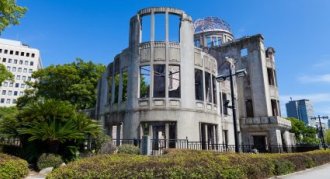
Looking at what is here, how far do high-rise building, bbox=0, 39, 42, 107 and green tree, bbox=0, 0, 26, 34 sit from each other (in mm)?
87066

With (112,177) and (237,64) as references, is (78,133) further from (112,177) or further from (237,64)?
(237,64)

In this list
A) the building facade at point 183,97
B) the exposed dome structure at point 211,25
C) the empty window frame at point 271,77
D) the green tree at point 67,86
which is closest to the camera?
the building facade at point 183,97

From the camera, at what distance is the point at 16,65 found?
96562 millimetres

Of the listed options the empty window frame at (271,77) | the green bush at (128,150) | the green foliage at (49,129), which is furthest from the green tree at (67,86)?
the empty window frame at (271,77)

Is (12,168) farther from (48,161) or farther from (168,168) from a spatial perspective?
(168,168)

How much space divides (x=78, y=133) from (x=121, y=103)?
922 centimetres

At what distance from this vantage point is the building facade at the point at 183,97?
19.8 metres

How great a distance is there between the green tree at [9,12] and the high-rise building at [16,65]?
87066mm

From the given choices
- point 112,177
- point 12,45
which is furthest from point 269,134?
point 12,45

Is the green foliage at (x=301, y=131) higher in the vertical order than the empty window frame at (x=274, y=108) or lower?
lower

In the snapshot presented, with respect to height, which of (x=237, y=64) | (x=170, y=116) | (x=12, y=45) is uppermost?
(x=12, y=45)

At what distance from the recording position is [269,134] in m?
29.0

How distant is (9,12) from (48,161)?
10.6 m

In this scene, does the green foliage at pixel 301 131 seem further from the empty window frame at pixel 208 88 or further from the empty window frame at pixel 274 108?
the empty window frame at pixel 208 88
